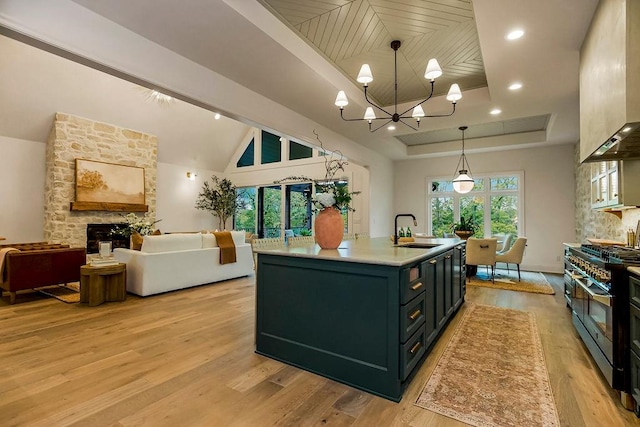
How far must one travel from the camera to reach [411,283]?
7.01 ft

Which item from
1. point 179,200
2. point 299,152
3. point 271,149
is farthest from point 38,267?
point 271,149

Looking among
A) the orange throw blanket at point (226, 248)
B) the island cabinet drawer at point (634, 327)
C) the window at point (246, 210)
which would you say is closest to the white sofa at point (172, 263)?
the orange throw blanket at point (226, 248)

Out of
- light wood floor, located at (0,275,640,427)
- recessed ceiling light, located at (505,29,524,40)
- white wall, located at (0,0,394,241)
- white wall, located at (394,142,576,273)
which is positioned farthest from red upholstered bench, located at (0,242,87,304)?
white wall, located at (394,142,576,273)

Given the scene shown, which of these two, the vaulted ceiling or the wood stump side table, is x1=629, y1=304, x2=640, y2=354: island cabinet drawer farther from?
the wood stump side table

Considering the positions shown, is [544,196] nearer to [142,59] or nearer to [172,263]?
[172,263]

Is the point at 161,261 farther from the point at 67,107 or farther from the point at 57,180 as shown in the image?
the point at 67,107

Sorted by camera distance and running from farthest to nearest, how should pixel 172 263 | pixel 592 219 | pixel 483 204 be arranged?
pixel 483 204 < pixel 592 219 < pixel 172 263

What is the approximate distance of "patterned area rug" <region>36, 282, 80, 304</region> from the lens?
426 centimetres

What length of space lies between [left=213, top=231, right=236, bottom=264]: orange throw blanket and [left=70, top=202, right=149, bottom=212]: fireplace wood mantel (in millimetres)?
3378

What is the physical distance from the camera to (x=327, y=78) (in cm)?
377

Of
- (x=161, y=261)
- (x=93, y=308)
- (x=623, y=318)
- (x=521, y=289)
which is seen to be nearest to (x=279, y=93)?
(x=161, y=261)

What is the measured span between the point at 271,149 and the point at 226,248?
470 cm

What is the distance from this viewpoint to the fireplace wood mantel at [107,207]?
656 cm

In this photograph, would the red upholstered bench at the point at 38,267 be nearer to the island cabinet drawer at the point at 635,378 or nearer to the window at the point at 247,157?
the window at the point at 247,157
